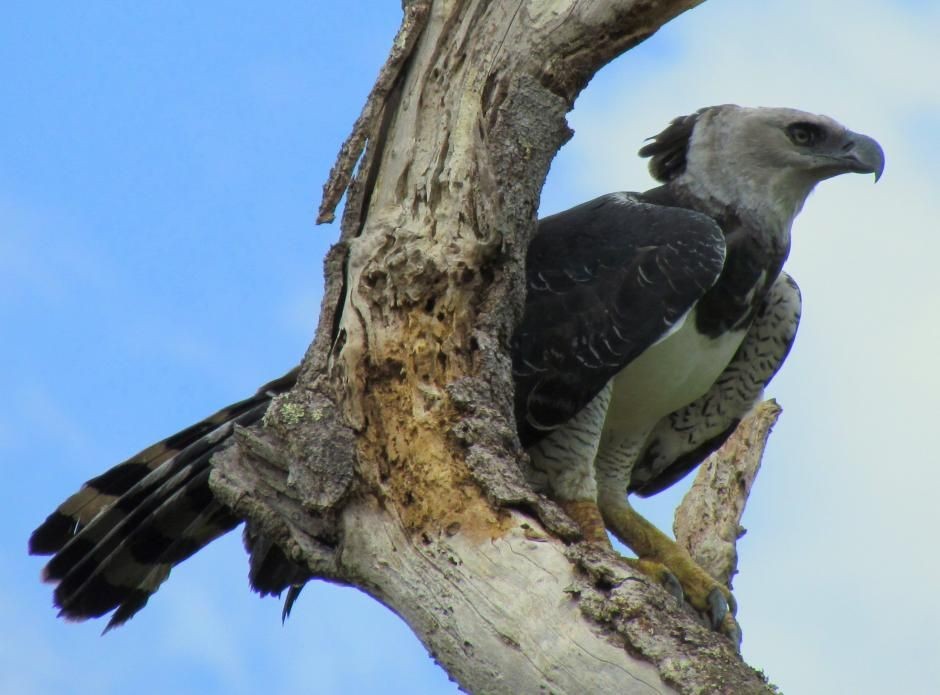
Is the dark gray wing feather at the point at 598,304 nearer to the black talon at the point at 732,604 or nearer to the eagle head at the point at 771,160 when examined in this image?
the eagle head at the point at 771,160

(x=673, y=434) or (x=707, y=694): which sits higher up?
(x=673, y=434)

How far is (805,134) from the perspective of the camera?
552 centimetres

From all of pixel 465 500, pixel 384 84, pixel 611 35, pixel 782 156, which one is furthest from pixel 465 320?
pixel 782 156

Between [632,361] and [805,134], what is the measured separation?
53.7 inches

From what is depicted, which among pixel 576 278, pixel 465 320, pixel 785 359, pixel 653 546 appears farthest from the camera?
pixel 785 359

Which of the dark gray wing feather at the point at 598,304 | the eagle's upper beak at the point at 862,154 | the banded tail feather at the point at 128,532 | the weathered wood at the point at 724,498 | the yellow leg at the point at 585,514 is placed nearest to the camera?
the banded tail feather at the point at 128,532

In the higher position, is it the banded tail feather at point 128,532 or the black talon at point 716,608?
the banded tail feather at point 128,532

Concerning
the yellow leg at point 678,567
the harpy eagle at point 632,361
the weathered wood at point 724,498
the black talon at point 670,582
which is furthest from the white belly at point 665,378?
the black talon at point 670,582

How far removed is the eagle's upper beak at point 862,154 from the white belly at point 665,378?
0.85 metres

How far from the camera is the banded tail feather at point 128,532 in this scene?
4.41 m

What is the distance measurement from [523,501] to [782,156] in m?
2.53

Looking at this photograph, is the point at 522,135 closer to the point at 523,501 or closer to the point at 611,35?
the point at 611,35

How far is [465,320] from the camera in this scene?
4074mm

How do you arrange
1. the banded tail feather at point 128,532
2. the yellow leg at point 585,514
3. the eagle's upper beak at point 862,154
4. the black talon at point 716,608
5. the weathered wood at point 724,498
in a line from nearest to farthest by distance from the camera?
the banded tail feather at point 128,532 < the yellow leg at point 585,514 < the black talon at point 716,608 < the eagle's upper beak at point 862,154 < the weathered wood at point 724,498
